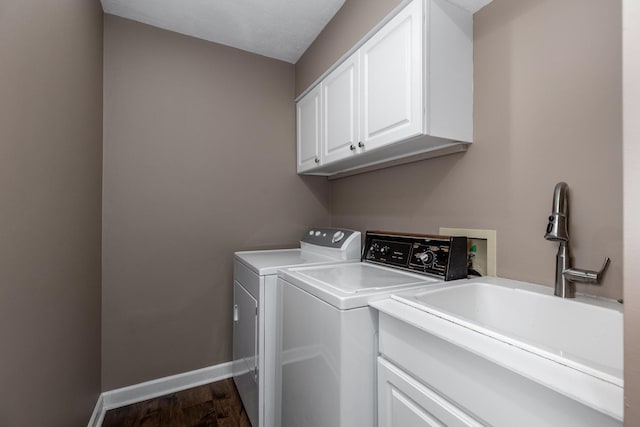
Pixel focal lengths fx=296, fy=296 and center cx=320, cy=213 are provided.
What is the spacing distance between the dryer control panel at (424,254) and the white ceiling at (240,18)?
4.90ft

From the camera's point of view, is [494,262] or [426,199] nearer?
[494,262]

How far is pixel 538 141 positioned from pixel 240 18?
6.22 ft

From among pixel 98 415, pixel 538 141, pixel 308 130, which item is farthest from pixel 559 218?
pixel 98 415

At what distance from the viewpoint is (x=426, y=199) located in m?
1.62

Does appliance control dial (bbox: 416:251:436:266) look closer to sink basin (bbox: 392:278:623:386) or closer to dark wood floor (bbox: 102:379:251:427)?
sink basin (bbox: 392:278:623:386)

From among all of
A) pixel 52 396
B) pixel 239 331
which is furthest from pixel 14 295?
pixel 239 331

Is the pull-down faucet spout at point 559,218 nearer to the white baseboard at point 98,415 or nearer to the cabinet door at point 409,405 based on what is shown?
the cabinet door at point 409,405

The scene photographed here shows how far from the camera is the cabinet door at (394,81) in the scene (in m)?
1.25

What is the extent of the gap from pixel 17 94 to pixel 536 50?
5.78ft

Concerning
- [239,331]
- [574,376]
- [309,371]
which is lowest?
[239,331]

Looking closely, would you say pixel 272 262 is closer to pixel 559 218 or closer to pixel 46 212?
pixel 46 212

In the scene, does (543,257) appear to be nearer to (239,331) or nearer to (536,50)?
(536,50)

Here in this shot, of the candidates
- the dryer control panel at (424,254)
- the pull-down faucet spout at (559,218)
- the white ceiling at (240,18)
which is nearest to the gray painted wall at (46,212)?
the white ceiling at (240,18)

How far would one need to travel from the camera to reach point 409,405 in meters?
0.87
